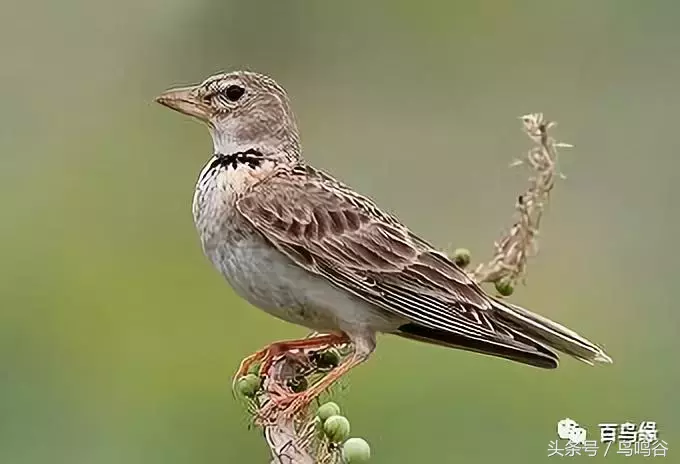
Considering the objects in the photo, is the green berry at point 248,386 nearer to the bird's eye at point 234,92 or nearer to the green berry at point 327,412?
the green berry at point 327,412

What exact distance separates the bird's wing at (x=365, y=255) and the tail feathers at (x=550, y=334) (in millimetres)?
52

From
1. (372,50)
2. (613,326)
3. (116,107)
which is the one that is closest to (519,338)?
(613,326)

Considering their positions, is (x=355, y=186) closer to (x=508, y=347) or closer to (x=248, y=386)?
(x=508, y=347)

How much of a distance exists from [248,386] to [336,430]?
368 mm

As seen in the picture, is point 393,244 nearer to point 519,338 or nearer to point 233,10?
point 519,338

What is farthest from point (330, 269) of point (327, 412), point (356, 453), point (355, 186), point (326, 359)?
point (355, 186)

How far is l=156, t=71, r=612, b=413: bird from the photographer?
3.33m

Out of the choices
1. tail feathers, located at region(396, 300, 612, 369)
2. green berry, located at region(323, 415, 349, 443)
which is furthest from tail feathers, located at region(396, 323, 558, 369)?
green berry, located at region(323, 415, 349, 443)

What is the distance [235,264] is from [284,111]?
49 cm

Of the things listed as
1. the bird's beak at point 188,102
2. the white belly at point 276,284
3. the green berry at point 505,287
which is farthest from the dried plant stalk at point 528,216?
the bird's beak at point 188,102

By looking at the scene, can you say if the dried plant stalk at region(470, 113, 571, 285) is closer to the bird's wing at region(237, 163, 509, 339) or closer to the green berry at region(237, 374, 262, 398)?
the bird's wing at region(237, 163, 509, 339)

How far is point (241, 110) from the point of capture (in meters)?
3.63

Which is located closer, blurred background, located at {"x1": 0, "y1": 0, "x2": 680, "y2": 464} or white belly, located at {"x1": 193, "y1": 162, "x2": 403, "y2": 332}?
white belly, located at {"x1": 193, "y1": 162, "x2": 403, "y2": 332}

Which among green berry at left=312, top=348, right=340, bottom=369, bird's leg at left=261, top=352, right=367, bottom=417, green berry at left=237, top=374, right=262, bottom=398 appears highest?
green berry at left=312, top=348, right=340, bottom=369
